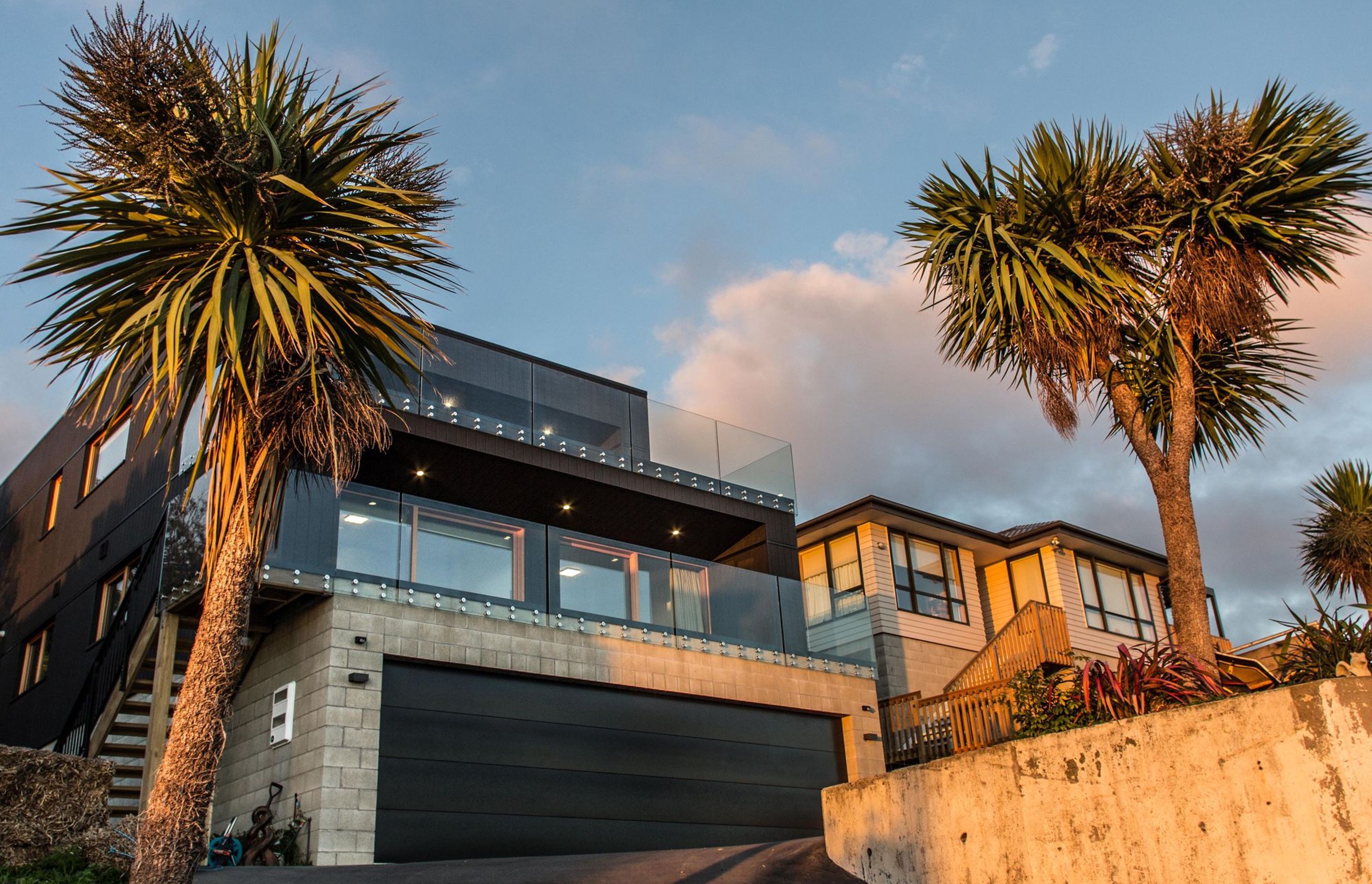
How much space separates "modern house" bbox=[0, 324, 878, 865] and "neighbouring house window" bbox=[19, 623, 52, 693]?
58 millimetres

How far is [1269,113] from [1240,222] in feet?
3.67

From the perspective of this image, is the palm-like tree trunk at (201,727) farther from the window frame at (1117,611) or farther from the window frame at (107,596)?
the window frame at (1117,611)

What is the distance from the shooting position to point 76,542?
19.2 m

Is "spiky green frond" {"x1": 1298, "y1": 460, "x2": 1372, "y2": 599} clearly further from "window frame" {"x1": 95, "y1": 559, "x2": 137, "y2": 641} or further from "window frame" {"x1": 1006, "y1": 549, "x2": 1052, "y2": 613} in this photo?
"window frame" {"x1": 95, "y1": 559, "x2": 137, "y2": 641}

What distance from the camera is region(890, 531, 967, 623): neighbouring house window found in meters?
24.4

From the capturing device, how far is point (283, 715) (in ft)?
43.3

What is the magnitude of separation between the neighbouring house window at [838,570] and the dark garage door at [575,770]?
4.82 m

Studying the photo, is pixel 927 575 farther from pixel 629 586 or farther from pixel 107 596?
pixel 107 596

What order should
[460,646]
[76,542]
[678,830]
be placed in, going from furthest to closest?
[76,542]
[678,830]
[460,646]

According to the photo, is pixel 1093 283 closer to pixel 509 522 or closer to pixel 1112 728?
pixel 1112 728

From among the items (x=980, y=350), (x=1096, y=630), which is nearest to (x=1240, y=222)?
(x=980, y=350)

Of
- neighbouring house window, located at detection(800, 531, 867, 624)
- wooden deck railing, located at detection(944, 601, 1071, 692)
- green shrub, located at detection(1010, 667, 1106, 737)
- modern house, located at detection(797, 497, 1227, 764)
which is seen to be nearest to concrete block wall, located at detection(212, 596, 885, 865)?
modern house, located at detection(797, 497, 1227, 764)

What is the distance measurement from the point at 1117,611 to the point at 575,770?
58.2 ft

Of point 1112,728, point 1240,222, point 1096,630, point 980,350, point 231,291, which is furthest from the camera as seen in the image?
point 1096,630
